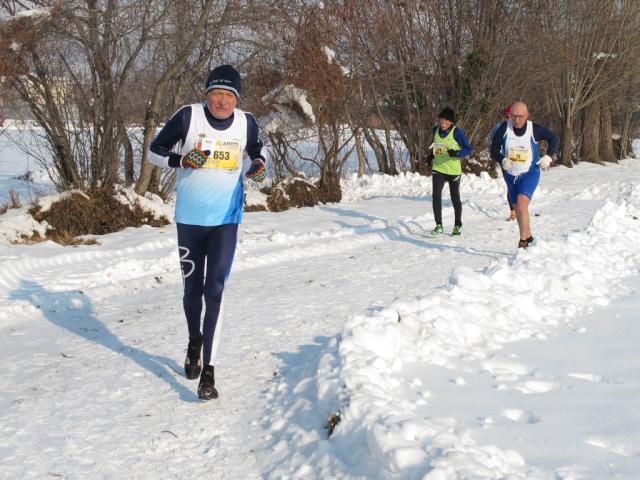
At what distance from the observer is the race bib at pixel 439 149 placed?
10.1 m

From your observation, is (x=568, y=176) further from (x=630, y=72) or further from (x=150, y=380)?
(x=150, y=380)

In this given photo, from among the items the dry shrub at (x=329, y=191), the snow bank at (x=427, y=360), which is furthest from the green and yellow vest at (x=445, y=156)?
the dry shrub at (x=329, y=191)

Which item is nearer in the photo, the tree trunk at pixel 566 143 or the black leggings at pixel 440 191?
the black leggings at pixel 440 191

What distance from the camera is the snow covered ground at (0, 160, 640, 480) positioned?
130 inches

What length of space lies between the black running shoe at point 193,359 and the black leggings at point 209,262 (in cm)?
19

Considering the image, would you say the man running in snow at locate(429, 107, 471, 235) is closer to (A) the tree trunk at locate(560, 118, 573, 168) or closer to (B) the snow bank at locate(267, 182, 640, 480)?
(B) the snow bank at locate(267, 182, 640, 480)

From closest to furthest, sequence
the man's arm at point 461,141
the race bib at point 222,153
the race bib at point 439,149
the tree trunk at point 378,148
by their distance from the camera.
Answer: the race bib at point 222,153, the man's arm at point 461,141, the race bib at point 439,149, the tree trunk at point 378,148

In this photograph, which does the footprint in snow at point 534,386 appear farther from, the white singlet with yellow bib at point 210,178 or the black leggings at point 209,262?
the white singlet with yellow bib at point 210,178

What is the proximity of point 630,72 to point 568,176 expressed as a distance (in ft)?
22.9

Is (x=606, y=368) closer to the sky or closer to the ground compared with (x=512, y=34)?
closer to the ground

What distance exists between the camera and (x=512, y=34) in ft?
66.7

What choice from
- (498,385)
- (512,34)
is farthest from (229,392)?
→ (512,34)

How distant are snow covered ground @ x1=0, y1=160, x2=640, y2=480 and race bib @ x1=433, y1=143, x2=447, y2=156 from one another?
188 centimetres

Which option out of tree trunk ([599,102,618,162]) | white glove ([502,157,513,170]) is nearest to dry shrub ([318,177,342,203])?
white glove ([502,157,513,170])
